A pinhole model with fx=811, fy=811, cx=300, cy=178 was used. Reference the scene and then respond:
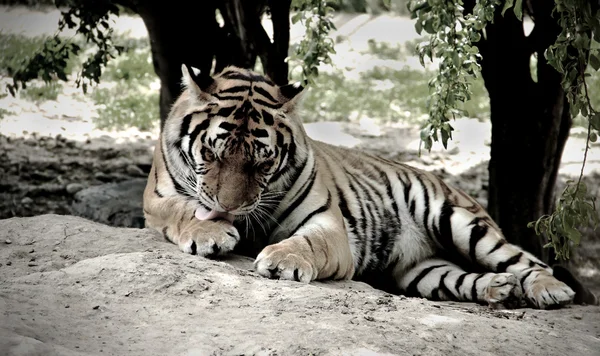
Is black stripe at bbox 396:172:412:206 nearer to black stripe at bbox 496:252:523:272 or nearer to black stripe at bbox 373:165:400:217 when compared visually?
black stripe at bbox 373:165:400:217

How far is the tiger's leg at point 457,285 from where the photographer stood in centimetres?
472

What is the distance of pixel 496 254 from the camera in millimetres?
5250

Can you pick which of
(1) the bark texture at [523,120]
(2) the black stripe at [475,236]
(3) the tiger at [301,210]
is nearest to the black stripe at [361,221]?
(3) the tiger at [301,210]

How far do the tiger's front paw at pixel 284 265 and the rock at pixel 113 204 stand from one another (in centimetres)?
305

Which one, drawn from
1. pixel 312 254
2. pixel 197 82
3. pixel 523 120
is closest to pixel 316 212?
pixel 312 254

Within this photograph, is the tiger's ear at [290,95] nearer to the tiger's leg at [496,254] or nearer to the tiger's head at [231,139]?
the tiger's head at [231,139]

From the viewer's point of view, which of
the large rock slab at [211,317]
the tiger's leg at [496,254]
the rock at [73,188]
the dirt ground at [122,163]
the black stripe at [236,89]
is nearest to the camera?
the large rock slab at [211,317]

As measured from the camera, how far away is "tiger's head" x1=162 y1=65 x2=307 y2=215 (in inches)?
166

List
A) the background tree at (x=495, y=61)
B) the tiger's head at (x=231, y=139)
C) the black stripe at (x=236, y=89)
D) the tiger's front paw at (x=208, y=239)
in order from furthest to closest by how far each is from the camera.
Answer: the background tree at (x=495, y=61) → the black stripe at (x=236, y=89) → the tiger's head at (x=231, y=139) → the tiger's front paw at (x=208, y=239)

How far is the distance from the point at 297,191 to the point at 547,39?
2.68 m

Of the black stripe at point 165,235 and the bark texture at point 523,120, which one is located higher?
the bark texture at point 523,120

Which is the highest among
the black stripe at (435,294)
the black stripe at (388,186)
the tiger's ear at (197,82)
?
the tiger's ear at (197,82)

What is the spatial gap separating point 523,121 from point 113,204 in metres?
3.49

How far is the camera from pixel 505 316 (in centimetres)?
398
